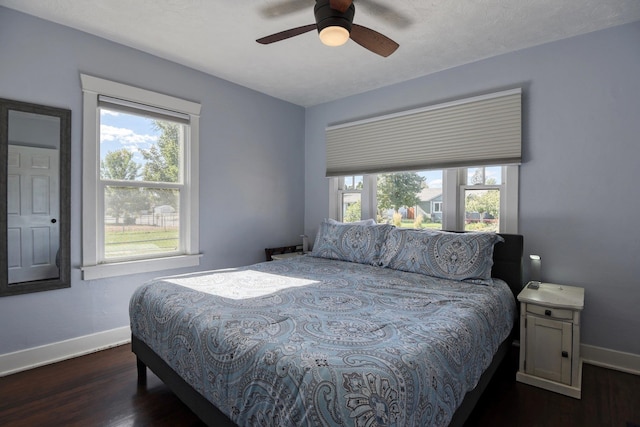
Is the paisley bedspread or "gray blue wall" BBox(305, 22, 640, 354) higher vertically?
"gray blue wall" BBox(305, 22, 640, 354)

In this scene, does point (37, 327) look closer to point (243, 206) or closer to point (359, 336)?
point (243, 206)

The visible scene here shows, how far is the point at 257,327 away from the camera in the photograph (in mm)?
1417

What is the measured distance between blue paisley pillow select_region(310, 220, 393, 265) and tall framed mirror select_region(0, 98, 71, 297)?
2195 millimetres

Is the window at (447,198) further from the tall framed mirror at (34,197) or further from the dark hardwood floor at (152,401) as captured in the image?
the tall framed mirror at (34,197)

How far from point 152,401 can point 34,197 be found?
5.71 ft

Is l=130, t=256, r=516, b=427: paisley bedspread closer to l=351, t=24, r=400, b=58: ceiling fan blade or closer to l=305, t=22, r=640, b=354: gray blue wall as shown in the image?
l=305, t=22, r=640, b=354: gray blue wall

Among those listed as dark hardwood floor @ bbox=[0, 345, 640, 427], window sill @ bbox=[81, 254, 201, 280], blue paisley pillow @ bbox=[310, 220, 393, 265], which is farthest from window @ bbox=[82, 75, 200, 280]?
blue paisley pillow @ bbox=[310, 220, 393, 265]

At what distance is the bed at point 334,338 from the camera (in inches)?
41.1

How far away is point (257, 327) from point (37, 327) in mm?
2163

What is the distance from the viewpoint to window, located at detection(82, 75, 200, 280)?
2678 mm

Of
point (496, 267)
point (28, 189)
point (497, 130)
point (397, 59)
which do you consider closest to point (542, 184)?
point (497, 130)

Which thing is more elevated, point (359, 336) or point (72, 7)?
point (72, 7)

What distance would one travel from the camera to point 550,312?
214 centimetres

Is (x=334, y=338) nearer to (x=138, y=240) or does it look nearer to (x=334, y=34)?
(x=334, y=34)
